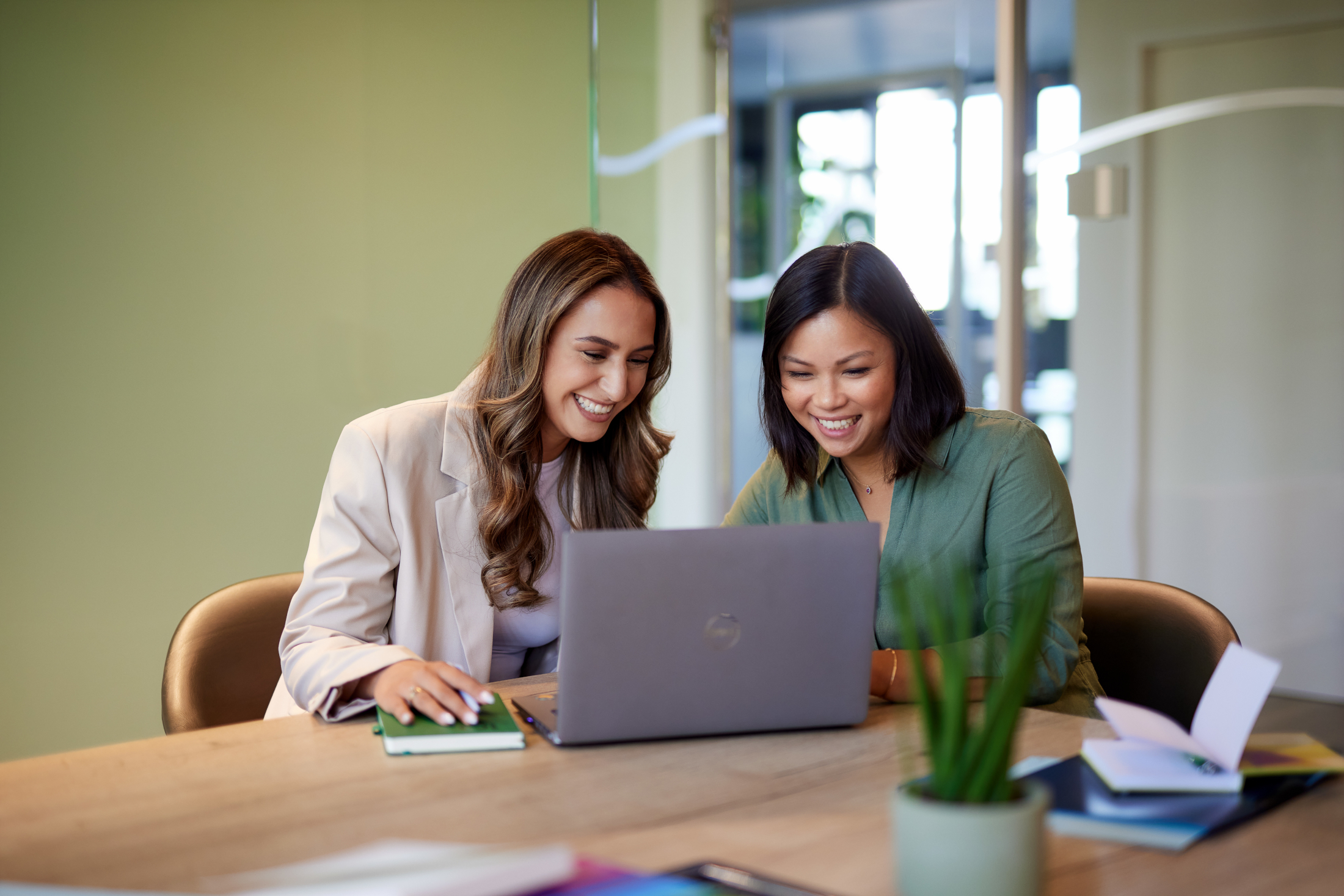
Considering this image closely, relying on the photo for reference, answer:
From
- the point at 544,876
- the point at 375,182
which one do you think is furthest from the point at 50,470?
the point at 544,876

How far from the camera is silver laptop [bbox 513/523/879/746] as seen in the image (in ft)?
4.05

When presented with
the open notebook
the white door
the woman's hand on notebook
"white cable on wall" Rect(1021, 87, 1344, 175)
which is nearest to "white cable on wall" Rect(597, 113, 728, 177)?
"white cable on wall" Rect(1021, 87, 1344, 175)

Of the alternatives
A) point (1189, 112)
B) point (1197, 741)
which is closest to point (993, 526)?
point (1197, 741)

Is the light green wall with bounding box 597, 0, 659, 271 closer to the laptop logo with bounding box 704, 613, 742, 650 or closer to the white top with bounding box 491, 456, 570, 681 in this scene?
the white top with bounding box 491, 456, 570, 681

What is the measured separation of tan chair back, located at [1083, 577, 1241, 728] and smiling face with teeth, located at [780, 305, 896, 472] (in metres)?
0.47

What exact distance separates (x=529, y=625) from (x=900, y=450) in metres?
0.69

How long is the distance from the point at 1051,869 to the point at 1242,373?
279cm

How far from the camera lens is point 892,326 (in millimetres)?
1900

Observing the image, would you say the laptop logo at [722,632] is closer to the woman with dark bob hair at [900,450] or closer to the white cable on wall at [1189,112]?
the woman with dark bob hair at [900,450]

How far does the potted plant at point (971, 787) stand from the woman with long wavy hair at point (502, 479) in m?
1.04

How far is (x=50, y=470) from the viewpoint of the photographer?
2553mm

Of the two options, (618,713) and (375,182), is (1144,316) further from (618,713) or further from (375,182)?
(618,713)

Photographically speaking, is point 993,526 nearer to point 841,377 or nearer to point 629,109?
point 841,377

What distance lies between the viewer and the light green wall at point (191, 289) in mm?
2525
